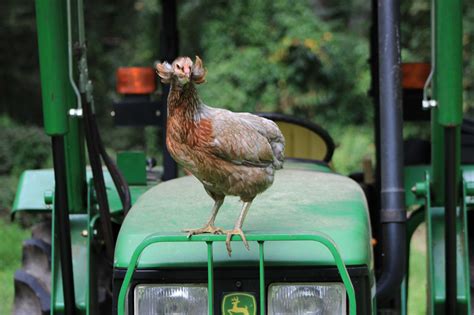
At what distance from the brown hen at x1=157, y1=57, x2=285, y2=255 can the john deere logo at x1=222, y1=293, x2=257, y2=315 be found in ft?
0.67

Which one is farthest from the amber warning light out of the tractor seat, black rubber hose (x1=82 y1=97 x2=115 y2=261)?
black rubber hose (x1=82 y1=97 x2=115 y2=261)

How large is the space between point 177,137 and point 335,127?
30.0 feet

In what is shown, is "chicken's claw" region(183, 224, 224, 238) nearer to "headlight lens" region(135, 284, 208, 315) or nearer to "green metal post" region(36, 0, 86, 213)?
"headlight lens" region(135, 284, 208, 315)

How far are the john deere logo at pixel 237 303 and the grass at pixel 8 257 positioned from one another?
3.09 metres

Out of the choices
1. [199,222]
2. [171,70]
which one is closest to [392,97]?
[199,222]

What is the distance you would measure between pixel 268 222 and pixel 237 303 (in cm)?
25

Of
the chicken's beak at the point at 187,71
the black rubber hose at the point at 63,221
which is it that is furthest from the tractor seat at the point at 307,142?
the chicken's beak at the point at 187,71

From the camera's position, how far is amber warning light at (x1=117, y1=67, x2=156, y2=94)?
4.63m

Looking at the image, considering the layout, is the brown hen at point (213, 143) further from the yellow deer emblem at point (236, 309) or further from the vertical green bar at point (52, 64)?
the vertical green bar at point (52, 64)

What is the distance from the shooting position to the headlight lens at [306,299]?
8.79 feet

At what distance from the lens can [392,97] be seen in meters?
3.23

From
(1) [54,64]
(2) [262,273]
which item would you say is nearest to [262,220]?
(2) [262,273]

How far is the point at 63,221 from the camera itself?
3254 mm

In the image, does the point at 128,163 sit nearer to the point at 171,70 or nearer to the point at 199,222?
the point at 199,222
